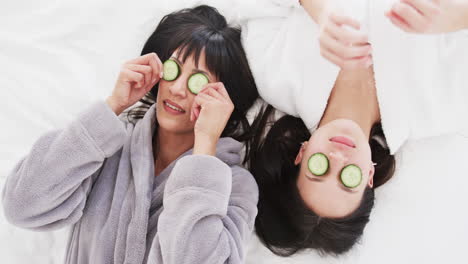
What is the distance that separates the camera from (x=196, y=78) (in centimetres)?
163

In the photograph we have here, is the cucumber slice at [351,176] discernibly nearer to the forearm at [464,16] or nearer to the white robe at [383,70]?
the white robe at [383,70]

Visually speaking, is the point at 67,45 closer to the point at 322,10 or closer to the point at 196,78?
the point at 196,78

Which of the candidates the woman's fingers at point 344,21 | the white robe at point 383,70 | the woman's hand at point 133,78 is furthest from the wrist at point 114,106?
the woman's fingers at point 344,21

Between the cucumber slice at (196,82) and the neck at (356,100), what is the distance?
48 cm

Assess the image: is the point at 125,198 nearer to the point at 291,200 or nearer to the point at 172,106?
the point at 172,106

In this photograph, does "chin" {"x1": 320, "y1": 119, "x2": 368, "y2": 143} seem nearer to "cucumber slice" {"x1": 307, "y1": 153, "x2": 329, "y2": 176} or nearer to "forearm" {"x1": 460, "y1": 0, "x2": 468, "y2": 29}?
"cucumber slice" {"x1": 307, "y1": 153, "x2": 329, "y2": 176}

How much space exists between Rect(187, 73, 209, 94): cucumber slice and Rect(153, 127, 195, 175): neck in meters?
0.21

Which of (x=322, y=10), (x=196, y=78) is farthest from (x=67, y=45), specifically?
(x=322, y=10)

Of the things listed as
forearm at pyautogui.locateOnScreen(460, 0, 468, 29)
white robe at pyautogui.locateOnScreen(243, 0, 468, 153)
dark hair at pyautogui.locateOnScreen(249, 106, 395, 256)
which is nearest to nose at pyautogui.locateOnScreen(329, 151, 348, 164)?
dark hair at pyautogui.locateOnScreen(249, 106, 395, 256)

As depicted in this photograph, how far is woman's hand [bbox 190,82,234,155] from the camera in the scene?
158 centimetres

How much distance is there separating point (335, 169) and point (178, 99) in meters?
0.56

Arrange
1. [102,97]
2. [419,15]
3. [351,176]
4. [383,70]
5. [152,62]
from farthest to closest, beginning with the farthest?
[102,97]
[383,70]
[152,62]
[351,176]
[419,15]

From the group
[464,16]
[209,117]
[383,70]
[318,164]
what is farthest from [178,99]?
[464,16]

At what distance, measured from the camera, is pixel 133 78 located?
1.60 meters
